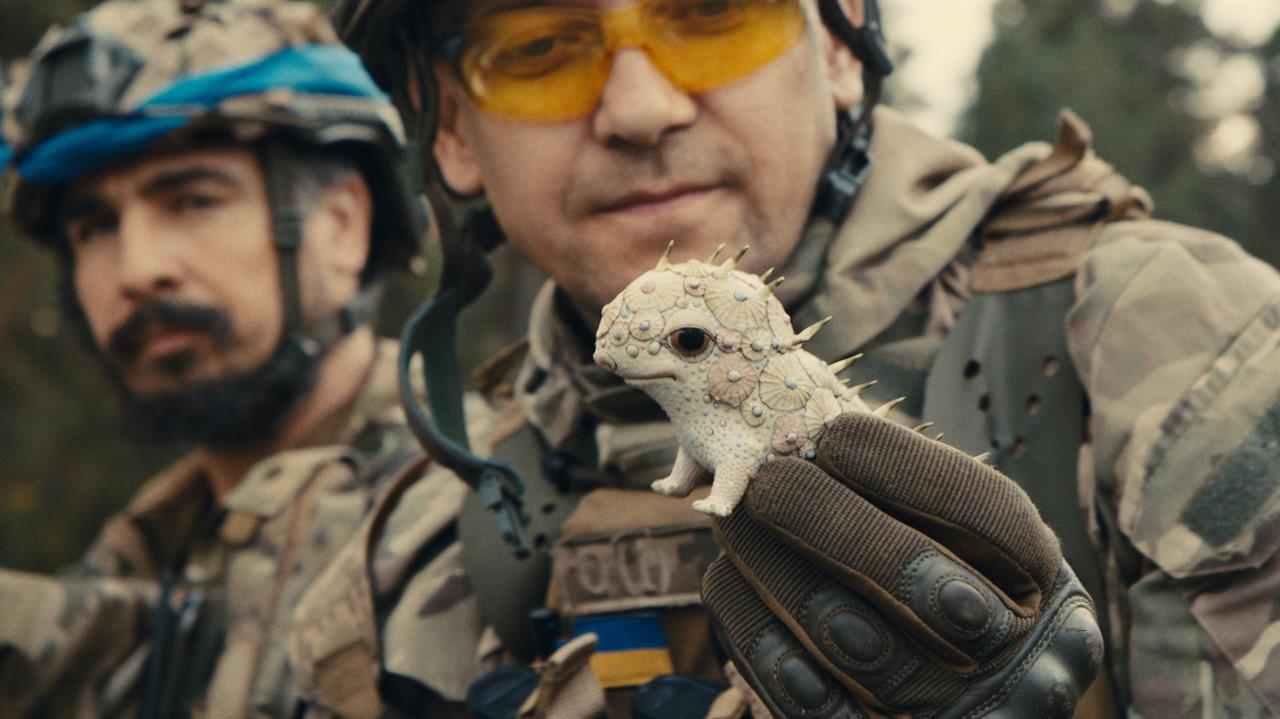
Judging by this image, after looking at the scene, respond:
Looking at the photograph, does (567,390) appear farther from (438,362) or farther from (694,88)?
(694,88)

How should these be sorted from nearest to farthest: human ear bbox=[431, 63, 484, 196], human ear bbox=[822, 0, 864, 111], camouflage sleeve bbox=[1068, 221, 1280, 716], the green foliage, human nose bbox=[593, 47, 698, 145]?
camouflage sleeve bbox=[1068, 221, 1280, 716] < human nose bbox=[593, 47, 698, 145] < human ear bbox=[822, 0, 864, 111] < human ear bbox=[431, 63, 484, 196] < the green foliage

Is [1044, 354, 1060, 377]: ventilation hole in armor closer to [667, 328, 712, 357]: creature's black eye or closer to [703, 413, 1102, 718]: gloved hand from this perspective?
[703, 413, 1102, 718]: gloved hand

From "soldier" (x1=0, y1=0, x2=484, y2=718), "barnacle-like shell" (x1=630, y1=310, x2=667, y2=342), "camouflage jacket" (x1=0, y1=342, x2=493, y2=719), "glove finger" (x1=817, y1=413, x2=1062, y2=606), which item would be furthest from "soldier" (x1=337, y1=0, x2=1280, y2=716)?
"soldier" (x1=0, y1=0, x2=484, y2=718)

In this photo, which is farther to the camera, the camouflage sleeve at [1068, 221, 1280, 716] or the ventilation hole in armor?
the ventilation hole in armor

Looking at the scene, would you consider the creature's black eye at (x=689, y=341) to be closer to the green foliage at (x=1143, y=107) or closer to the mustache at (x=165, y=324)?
the mustache at (x=165, y=324)

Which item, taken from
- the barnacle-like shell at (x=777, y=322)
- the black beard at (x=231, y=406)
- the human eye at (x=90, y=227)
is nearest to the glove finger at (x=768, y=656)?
the barnacle-like shell at (x=777, y=322)

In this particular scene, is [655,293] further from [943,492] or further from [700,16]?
[700,16]

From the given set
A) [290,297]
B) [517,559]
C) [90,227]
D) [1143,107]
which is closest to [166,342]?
[290,297]
